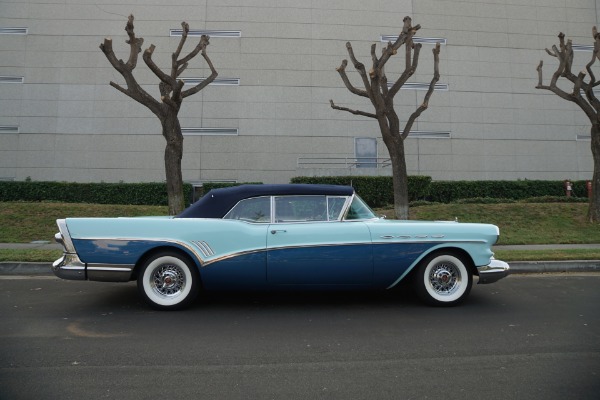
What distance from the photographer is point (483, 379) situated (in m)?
3.06

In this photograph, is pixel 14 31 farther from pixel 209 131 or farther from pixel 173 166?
pixel 173 166

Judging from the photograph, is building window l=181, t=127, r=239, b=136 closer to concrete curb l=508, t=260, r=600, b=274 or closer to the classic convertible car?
concrete curb l=508, t=260, r=600, b=274

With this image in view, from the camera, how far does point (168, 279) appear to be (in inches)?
191

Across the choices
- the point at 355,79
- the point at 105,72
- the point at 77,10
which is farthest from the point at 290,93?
the point at 77,10

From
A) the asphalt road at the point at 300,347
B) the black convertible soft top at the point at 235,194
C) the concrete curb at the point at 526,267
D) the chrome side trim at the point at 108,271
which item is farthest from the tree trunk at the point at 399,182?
the chrome side trim at the point at 108,271

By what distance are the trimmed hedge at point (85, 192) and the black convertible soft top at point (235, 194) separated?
1132 cm

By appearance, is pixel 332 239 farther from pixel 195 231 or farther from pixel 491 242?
pixel 491 242

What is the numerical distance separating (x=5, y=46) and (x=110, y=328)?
65.6 ft

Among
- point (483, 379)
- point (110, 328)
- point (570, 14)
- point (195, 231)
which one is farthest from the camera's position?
point (570, 14)

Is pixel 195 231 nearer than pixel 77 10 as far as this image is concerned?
Yes

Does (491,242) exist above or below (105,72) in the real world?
below

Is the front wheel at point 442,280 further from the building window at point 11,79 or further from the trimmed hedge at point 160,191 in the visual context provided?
the building window at point 11,79

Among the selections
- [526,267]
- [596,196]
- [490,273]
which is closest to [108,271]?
[490,273]

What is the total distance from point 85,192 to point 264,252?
44.7 feet
